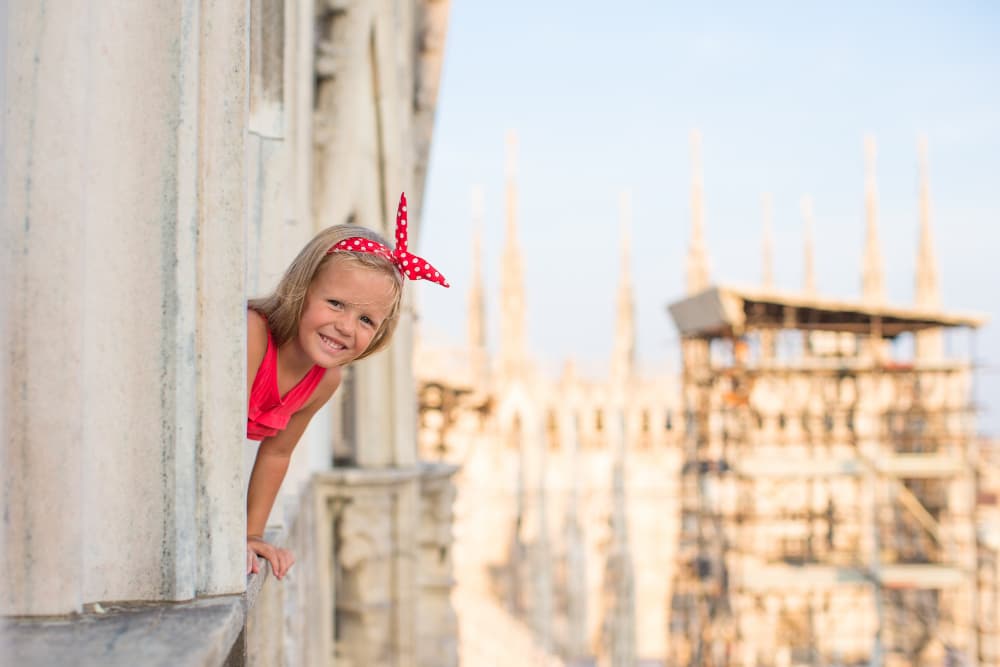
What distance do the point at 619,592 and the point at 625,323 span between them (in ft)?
47.8

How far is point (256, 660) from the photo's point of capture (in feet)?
5.23

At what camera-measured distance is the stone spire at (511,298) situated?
27578 millimetres

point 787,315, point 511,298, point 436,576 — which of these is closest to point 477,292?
point 511,298

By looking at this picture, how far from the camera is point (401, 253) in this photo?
1.59 m

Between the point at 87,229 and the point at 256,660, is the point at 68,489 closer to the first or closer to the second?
the point at 87,229

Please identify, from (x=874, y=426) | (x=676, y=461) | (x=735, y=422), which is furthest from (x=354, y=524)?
(x=676, y=461)

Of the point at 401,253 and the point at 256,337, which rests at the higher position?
the point at 401,253

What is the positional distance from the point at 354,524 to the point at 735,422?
33.4ft

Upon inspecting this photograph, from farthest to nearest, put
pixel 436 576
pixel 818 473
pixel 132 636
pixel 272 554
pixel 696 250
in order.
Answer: pixel 696 250
pixel 818 473
pixel 436 576
pixel 272 554
pixel 132 636

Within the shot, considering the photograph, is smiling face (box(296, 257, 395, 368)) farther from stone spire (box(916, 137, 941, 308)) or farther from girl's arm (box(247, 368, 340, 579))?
stone spire (box(916, 137, 941, 308))

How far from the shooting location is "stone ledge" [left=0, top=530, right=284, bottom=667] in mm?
953

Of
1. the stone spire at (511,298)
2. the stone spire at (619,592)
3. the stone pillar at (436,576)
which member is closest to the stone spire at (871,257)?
the stone spire at (511,298)

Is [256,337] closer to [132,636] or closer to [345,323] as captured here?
[345,323]

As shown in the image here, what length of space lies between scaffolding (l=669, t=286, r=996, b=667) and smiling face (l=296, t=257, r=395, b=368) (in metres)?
11.9
